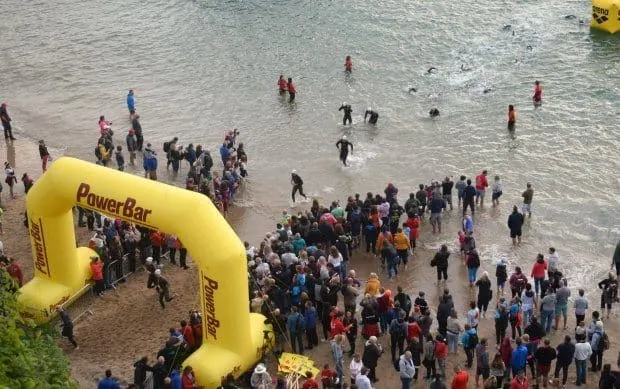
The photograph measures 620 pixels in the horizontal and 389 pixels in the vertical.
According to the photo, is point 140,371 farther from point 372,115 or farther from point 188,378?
point 372,115

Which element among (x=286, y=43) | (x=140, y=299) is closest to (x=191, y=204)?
(x=140, y=299)

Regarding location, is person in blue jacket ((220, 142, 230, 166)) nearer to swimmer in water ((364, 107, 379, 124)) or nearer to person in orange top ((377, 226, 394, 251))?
swimmer in water ((364, 107, 379, 124))

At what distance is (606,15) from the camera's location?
1575 inches

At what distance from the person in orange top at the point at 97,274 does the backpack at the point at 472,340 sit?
416 inches

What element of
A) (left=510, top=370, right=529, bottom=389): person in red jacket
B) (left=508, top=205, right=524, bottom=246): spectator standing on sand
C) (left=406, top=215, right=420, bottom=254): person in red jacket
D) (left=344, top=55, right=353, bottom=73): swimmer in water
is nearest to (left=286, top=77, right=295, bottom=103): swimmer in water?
(left=344, top=55, right=353, bottom=73): swimmer in water

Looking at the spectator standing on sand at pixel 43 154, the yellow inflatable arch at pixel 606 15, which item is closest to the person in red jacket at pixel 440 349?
the spectator standing on sand at pixel 43 154

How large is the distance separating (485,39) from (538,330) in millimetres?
24906

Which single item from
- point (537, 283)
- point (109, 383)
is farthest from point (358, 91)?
point (109, 383)

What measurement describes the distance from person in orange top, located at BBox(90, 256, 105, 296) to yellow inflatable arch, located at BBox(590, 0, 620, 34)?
2870 centimetres

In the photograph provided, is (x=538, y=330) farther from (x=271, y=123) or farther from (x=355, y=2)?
(x=355, y=2)

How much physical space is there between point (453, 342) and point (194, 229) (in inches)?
A: 279

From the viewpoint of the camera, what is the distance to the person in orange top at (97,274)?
23000 millimetres

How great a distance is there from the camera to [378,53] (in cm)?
4066

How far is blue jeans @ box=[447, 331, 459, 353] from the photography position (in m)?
20.1
